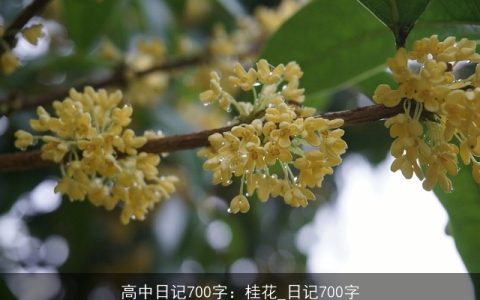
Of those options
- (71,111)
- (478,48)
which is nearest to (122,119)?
(71,111)

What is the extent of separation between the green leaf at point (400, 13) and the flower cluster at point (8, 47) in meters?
0.59

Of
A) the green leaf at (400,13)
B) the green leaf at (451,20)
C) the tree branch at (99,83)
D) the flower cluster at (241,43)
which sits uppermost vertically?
the flower cluster at (241,43)

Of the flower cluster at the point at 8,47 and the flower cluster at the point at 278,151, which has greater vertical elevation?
the flower cluster at the point at 8,47

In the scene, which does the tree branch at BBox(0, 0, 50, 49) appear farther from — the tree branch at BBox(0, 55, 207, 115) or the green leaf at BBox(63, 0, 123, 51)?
the green leaf at BBox(63, 0, 123, 51)

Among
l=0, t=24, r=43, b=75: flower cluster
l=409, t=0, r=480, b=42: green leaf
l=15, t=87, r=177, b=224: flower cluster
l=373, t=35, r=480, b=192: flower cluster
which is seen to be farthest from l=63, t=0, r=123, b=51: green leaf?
l=373, t=35, r=480, b=192: flower cluster

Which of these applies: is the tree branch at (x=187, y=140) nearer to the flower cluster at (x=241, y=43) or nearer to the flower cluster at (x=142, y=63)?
the flower cluster at (x=142, y=63)

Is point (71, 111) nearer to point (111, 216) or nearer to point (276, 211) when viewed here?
point (111, 216)

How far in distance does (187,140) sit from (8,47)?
1.48 feet

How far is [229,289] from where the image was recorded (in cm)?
249

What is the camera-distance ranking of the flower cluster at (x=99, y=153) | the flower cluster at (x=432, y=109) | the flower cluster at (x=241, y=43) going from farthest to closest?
the flower cluster at (x=241, y=43) < the flower cluster at (x=99, y=153) < the flower cluster at (x=432, y=109)

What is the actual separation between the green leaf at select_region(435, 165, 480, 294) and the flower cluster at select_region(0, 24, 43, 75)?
769mm

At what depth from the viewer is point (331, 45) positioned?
4.01 feet

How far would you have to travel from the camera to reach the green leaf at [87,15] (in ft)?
5.72

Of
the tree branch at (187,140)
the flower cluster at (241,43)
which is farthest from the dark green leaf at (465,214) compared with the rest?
the flower cluster at (241,43)
